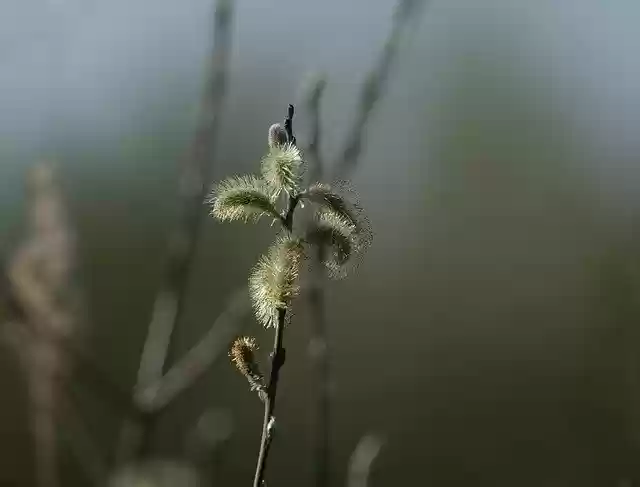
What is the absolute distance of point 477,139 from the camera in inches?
55.4

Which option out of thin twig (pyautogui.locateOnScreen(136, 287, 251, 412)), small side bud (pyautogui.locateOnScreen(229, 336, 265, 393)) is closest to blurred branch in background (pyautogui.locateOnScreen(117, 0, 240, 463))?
thin twig (pyautogui.locateOnScreen(136, 287, 251, 412))

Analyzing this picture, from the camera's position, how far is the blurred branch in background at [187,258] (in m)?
0.43

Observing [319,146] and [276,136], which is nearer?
[276,136]

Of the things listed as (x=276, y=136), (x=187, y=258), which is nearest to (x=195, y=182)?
(x=187, y=258)

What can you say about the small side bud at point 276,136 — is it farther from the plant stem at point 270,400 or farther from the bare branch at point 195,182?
the bare branch at point 195,182

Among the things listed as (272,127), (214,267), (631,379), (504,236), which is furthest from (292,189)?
(504,236)

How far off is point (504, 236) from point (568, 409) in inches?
13.8

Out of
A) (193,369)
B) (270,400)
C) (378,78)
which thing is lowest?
(270,400)

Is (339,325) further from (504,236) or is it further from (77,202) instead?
(77,202)

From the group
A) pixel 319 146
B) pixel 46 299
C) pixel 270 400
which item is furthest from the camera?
pixel 46 299

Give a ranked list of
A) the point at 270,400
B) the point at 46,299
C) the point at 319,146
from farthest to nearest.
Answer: the point at 46,299 < the point at 319,146 < the point at 270,400

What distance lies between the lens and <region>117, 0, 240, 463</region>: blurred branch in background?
434mm

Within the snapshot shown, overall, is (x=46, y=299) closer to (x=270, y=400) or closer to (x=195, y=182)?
(x=195, y=182)

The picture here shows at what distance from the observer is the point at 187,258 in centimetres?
43
